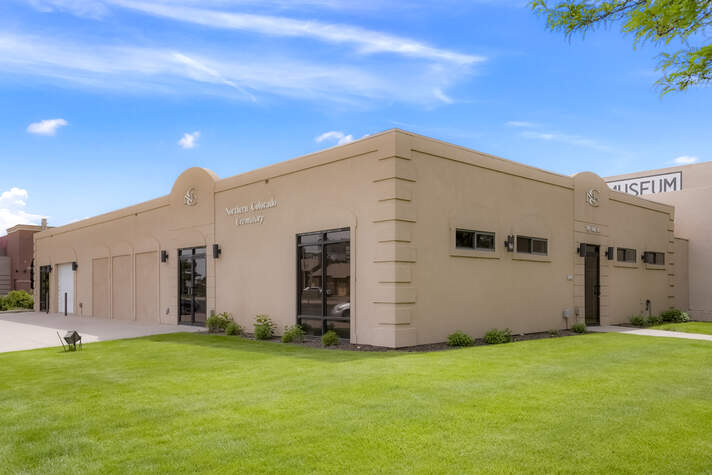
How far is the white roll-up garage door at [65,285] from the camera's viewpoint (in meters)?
26.2

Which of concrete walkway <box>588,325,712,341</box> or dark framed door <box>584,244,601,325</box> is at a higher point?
dark framed door <box>584,244,601,325</box>

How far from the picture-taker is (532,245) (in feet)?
46.6

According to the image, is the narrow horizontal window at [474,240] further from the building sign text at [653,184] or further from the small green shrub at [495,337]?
the building sign text at [653,184]

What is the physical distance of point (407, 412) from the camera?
213 inches

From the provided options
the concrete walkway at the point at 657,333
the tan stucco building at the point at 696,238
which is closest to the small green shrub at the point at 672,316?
the tan stucco building at the point at 696,238

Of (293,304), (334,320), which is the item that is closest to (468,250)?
(334,320)

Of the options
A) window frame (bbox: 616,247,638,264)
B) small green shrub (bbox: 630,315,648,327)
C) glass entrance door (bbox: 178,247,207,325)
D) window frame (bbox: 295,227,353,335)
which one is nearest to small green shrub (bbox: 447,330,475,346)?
window frame (bbox: 295,227,353,335)

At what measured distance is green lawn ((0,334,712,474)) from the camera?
414cm

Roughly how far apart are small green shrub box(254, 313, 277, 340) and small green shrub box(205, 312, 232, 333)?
1813mm

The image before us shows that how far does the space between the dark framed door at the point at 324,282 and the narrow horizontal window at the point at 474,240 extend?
2.69 meters

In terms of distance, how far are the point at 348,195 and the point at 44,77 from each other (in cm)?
841

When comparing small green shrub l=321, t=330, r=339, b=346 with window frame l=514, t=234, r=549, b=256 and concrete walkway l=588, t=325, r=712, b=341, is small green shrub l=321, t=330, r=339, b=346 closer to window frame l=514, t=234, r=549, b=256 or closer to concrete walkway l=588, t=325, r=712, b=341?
window frame l=514, t=234, r=549, b=256

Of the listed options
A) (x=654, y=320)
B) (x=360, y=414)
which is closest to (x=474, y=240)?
(x=360, y=414)

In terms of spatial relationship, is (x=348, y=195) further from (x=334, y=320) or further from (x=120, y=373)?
(x=120, y=373)
